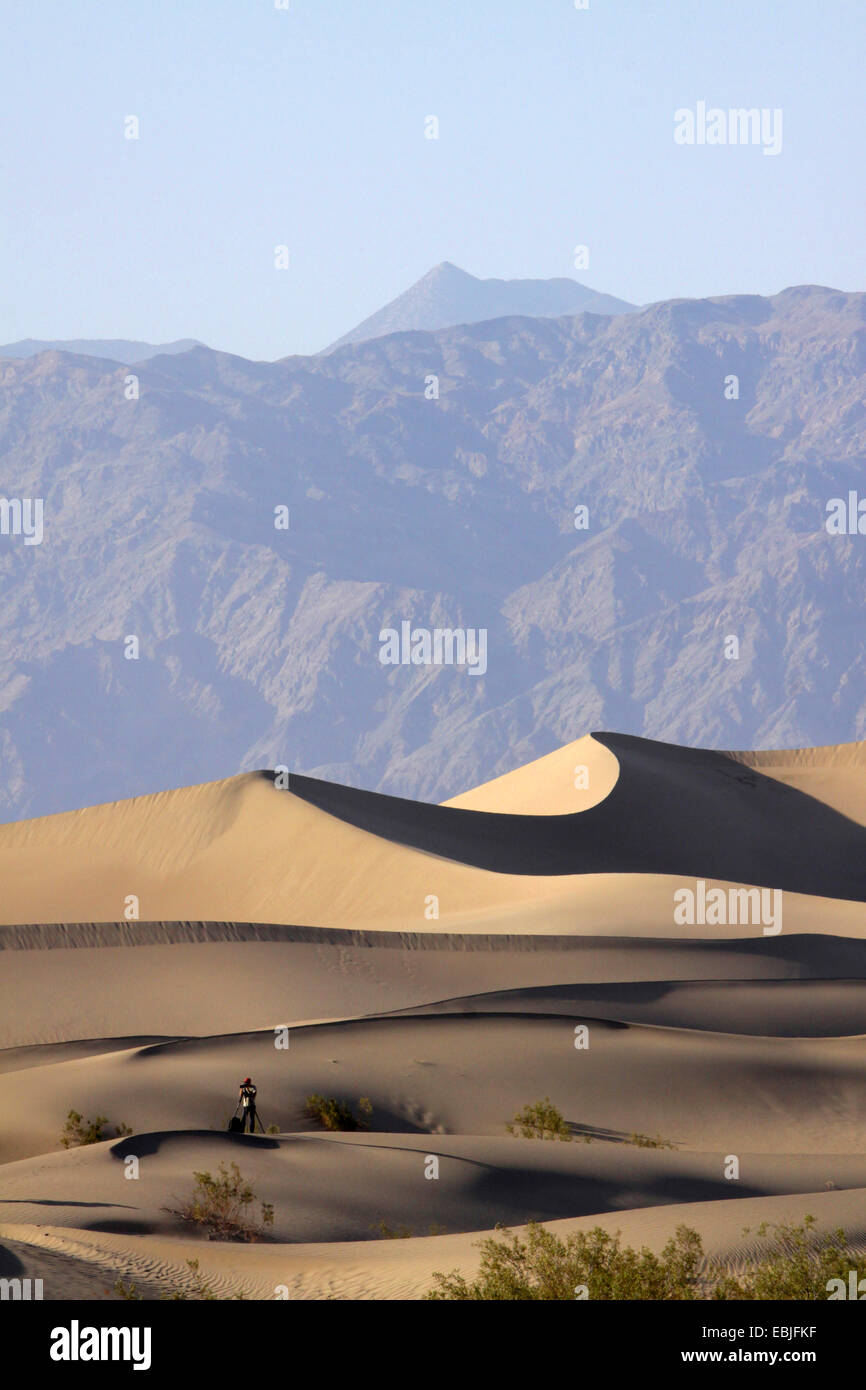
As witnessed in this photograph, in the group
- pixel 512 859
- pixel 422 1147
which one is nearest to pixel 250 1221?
pixel 422 1147

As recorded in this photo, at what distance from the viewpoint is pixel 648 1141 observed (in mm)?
17828

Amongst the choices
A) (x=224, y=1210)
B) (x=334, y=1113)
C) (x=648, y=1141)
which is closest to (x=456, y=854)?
(x=334, y=1113)

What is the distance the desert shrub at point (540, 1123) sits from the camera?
18.0 meters

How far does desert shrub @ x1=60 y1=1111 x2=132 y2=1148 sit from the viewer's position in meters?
17.0

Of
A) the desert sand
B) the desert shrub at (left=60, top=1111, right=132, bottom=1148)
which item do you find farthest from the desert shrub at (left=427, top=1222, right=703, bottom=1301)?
the desert shrub at (left=60, top=1111, right=132, bottom=1148)

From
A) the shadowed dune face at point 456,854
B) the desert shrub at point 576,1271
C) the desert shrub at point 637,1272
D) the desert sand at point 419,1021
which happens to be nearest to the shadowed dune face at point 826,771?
the desert sand at point 419,1021

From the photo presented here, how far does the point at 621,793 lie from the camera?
152 ft

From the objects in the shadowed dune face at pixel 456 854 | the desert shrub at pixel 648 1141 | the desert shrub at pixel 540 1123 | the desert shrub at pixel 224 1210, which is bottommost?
the desert shrub at pixel 224 1210

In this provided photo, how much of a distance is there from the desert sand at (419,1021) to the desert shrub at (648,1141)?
0.35 ft

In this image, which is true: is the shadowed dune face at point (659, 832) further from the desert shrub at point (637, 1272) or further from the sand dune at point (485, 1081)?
the desert shrub at point (637, 1272)

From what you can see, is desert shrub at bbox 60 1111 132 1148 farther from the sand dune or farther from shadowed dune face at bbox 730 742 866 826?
shadowed dune face at bbox 730 742 866 826

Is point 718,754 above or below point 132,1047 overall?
above
